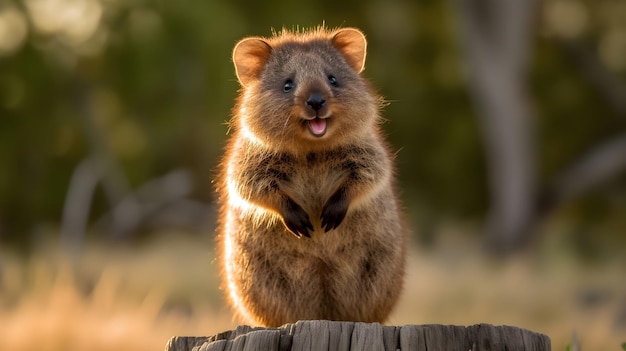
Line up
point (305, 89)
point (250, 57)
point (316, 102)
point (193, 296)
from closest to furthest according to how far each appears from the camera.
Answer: point (316, 102)
point (305, 89)
point (250, 57)
point (193, 296)

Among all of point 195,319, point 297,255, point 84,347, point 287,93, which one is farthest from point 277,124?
point 195,319

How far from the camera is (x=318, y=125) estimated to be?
5.39 meters

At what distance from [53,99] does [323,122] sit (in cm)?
1835

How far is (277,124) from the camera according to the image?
5488 millimetres

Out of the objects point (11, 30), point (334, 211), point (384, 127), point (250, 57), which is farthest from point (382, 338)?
point (11, 30)

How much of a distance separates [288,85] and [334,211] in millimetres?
784

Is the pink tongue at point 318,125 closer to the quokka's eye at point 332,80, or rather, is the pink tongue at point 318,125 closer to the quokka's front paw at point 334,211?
the quokka's eye at point 332,80

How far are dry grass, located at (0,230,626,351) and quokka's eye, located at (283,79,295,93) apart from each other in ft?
5.45

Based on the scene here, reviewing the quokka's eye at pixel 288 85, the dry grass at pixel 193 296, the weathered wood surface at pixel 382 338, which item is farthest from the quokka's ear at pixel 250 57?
the weathered wood surface at pixel 382 338

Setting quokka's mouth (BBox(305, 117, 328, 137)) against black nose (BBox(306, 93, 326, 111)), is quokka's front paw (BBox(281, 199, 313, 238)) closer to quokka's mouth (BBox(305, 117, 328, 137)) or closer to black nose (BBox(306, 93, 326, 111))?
quokka's mouth (BBox(305, 117, 328, 137))

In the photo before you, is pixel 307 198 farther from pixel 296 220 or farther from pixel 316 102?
pixel 316 102

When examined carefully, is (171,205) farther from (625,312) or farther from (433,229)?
(625,312)

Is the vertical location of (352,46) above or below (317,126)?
above

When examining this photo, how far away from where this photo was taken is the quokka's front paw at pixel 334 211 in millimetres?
5473
